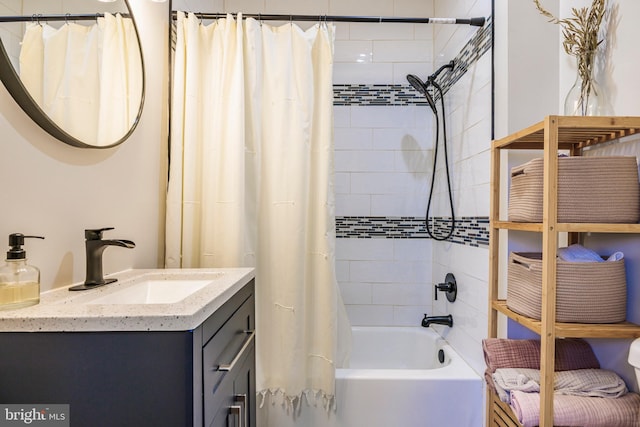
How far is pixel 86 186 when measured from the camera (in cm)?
114

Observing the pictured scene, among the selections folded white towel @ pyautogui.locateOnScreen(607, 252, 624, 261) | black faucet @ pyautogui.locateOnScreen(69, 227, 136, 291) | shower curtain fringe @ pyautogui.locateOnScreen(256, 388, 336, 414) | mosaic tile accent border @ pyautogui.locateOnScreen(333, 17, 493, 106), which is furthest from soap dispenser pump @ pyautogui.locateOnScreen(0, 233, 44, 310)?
mosaic tile accent border @ pyautogui.locateOnScreen(333, 17, 493, 106)

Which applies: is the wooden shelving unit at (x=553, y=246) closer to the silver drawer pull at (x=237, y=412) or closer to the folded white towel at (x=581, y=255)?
the folded white towel at (x=581, y=255)

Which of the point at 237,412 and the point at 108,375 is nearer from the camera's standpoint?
the point at 108,375

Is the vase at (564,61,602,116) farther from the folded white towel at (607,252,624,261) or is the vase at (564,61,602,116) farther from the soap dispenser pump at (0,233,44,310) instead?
the soap dispenser pump at (0,233,44,310)

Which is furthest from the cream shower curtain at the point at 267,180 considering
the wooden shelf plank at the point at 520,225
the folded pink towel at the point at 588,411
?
the folded pink towel at the point at 588,411

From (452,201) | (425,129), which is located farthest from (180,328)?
(425,129)

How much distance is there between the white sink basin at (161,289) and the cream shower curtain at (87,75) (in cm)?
48

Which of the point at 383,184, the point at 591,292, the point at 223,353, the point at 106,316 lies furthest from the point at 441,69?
the point at 106,316

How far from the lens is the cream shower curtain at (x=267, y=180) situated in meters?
1.59

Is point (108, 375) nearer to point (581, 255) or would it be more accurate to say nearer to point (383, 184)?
point (581, 255)

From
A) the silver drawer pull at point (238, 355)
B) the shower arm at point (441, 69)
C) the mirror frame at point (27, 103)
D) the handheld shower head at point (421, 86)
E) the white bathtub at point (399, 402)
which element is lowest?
the white bathtub at point (399, 402)

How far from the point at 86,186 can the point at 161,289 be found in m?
0.40

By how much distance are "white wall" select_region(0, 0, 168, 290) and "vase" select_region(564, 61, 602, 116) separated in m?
1.59

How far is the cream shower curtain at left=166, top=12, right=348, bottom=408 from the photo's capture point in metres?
1.59
